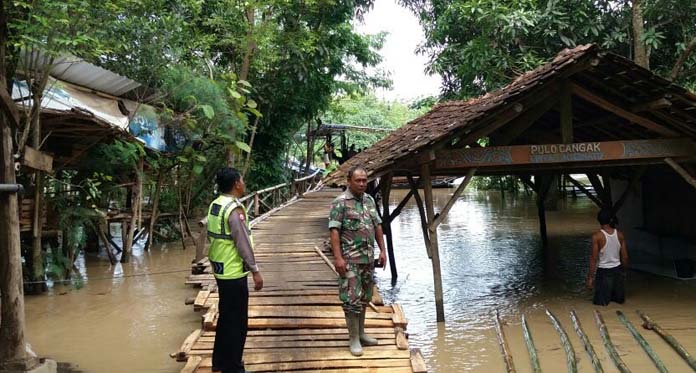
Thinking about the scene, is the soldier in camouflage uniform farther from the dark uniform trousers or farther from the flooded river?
the flooded river

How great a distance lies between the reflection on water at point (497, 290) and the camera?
21.5 ft

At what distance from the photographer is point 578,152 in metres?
7.75

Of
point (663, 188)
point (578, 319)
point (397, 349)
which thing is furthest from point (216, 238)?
point (663, 188)

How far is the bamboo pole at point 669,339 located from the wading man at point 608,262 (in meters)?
0.48

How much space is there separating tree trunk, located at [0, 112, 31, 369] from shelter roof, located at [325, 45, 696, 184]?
12.2 feet

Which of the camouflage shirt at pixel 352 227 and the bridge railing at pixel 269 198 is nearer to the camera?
the camouflage shirt at pixel 352 227

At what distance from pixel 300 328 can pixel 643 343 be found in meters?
3.60

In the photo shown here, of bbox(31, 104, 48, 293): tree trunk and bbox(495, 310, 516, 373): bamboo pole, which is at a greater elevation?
bbox(31, 104, 48, 293): tree trunk

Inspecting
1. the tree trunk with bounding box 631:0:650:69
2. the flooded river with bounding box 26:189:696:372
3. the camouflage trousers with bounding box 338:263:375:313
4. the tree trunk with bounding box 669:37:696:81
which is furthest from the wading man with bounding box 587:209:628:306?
the tree trunk with bounding box 631:0:650:69

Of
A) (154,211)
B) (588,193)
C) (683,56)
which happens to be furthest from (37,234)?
(683,56)

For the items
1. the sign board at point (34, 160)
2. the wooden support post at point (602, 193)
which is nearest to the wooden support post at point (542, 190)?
the wooden support post at point (602, 193)

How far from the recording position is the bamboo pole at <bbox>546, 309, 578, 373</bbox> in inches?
221

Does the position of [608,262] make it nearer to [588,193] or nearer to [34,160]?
[588,193]

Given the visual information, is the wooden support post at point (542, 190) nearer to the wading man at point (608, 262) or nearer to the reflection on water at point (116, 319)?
the wading man at point (608, 262)
